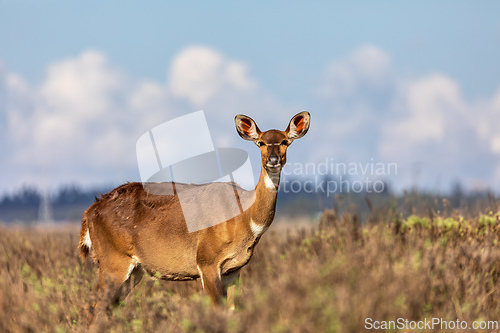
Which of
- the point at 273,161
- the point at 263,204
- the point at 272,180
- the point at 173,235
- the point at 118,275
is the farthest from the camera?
the point at 118,275

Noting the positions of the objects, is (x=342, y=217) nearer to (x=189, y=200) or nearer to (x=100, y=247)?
(x=189, y=200)

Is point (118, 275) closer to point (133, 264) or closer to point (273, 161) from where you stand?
point (133, 264)

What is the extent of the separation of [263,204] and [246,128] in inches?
42.6

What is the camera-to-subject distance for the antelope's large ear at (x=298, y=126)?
322 inches

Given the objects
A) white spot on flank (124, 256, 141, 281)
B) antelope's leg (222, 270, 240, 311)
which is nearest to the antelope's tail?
white spot on flank (124, 256, 141, 281)

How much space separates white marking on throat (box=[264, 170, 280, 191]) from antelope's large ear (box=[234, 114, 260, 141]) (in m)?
0.64

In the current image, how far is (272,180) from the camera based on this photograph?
7758mm

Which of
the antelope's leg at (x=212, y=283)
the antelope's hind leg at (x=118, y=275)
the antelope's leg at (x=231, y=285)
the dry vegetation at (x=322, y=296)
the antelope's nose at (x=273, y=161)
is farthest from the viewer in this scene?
the antelope's hind leg at (x=118, y=275)

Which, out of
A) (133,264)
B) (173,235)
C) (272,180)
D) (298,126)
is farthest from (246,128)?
(133,264)

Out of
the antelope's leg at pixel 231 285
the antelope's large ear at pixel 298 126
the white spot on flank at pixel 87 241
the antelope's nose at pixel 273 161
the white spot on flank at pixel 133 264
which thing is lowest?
the antelope's leg at pixel 231 285

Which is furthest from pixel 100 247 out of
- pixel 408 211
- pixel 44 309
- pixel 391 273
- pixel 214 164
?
pixel 408 211

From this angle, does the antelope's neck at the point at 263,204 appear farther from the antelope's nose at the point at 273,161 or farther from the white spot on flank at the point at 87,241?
the white spot on flank at the point at 87,241

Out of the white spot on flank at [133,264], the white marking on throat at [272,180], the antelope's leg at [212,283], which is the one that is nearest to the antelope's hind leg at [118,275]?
the white spot on flank at [133,264]

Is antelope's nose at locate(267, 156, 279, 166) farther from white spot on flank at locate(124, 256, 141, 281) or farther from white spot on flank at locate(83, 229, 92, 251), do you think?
white spot on flank at locate(83, 229, 92, 251)
